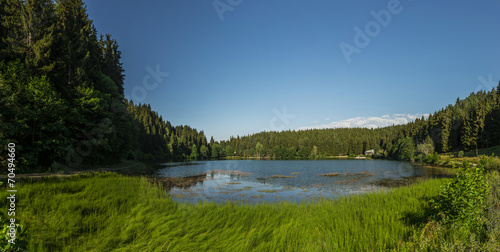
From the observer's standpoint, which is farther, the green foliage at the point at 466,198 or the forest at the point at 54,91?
the forest at the point at 54,91

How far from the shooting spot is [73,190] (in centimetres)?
980

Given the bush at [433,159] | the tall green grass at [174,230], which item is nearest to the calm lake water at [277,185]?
the tall green grass at [174,230]

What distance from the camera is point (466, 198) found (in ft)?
19.9

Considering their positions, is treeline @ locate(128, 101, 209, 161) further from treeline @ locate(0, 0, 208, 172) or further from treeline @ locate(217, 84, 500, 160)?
treeline @ locate(0, 0, 208, 172)

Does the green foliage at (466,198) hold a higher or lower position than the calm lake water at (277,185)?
higher

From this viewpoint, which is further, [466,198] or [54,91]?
[54,91]

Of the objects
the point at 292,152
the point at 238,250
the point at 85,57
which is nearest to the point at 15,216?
the point at 238,250

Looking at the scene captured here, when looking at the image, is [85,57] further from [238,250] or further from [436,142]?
[436,142]

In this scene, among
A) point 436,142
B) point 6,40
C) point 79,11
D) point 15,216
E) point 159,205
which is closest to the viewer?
point 15,216

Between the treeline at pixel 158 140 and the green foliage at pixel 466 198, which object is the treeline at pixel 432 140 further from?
the green foliage at pixel 466 198

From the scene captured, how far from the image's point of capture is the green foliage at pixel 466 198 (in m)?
5.93

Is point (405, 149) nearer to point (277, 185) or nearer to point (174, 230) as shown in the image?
point (277, 185)

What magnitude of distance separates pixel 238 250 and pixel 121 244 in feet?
9.49

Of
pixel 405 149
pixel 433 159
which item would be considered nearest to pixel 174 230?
pixel 433 159
